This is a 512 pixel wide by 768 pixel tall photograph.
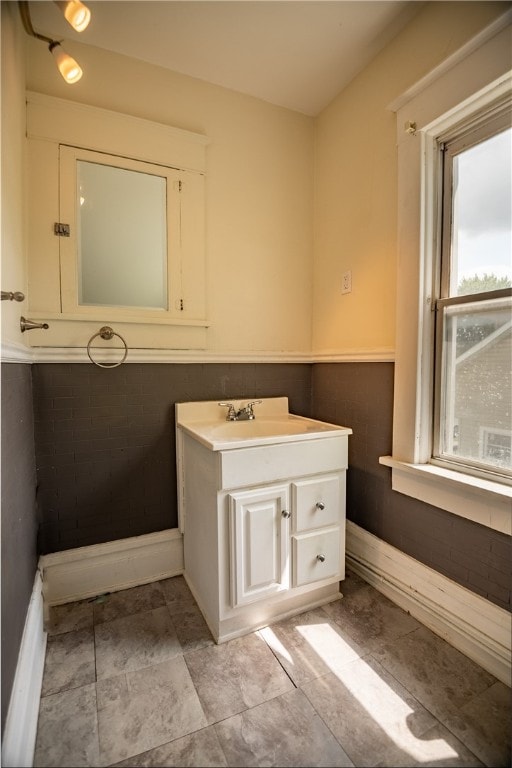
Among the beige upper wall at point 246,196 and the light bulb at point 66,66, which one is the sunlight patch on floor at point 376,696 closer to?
the beige upper wall at point 246,196

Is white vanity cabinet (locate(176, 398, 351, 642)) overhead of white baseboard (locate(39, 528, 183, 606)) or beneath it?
overhead

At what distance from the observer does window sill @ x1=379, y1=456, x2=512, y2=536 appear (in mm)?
1158

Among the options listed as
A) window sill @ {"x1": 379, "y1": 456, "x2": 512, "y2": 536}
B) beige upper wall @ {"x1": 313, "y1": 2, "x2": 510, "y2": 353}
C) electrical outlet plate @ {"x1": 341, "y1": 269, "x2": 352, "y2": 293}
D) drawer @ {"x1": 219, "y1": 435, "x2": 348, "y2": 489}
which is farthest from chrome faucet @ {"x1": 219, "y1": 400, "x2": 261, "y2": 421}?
electrical outlet plate @ {"x1": 341, "y1": 269, "x2": 352, "y2": 293}

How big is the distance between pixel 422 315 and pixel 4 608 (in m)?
1.68

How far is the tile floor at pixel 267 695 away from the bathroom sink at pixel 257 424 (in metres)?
0.78

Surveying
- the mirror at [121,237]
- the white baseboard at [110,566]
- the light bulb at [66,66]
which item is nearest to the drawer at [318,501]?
the white baseboard at [110,566]

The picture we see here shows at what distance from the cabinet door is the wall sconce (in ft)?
5.11

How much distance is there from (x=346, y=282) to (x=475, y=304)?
0.66 metres

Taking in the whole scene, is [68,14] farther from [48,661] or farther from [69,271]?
[48,661]

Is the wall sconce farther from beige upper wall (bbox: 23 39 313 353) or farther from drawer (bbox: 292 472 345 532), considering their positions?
drawer (bbox: 292 472 345 532)

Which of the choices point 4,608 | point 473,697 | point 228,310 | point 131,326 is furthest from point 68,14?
point 473,697

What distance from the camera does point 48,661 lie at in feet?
4.05

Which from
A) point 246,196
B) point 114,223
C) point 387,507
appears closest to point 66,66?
point 114,223

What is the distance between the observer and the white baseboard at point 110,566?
1.55 m
